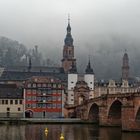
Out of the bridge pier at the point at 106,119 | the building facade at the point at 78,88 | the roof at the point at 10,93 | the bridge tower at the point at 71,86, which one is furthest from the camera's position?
the bridge tower at the point at 71,86

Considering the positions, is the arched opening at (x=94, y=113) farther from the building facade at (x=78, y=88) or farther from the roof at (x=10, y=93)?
the building facade at (x=78, y=88)

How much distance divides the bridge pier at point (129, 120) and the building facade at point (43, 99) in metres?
51.9

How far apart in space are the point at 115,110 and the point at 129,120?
19.2 meters

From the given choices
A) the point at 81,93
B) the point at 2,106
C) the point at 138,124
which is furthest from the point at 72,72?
the point at 138,124

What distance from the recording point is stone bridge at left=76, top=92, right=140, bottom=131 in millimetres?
96625

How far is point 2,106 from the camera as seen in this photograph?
146 meters

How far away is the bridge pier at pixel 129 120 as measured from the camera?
95.7 metres

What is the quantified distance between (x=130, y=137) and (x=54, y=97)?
227 feet

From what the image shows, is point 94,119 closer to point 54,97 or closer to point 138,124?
point 54,97

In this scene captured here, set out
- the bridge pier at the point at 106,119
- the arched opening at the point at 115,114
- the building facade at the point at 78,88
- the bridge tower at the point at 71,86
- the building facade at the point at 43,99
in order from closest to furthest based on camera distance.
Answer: the arched opening at the point at 115,114 → the bridge pier at the point at 106,119 → the building facade at the point at 43,99 → the building facade at the point at 78,88 → the bridge tower at the point at 71,86

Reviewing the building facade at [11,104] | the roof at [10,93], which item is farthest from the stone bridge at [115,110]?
the roof at [10,93]

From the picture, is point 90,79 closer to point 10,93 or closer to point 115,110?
point 10,93

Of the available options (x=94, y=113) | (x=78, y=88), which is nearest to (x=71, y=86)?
(x=78, y=88)

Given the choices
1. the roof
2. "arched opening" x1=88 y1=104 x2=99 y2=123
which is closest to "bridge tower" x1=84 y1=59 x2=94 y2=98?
the roof
